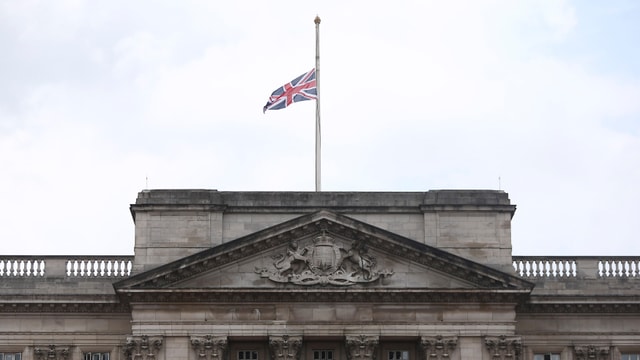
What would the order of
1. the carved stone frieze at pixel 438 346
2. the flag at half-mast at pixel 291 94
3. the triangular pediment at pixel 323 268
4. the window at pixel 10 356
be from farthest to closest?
the flag at half-mast at pixel 291 94
the window at pixel 10 356
the carved stone frieze at pixel 438 346
the triangular pediment at pixel 323 268

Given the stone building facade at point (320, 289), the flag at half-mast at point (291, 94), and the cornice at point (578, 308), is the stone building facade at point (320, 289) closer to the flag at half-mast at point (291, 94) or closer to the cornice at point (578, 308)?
the cornice at point (578, 308)

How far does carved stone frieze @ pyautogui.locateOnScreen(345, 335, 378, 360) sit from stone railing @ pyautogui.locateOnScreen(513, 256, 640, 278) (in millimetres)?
7836

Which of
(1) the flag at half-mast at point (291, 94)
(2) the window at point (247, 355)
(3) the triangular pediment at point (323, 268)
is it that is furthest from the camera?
(1) the flag at half-mast at point (291, 94)

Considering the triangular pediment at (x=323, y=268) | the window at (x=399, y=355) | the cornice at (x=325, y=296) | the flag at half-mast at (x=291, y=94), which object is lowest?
the window at (x=399, y=355)

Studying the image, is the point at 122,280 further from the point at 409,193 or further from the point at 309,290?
the point at 409,193

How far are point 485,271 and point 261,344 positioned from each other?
32.9 ft

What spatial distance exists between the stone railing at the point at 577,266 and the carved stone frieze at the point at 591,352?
333cm

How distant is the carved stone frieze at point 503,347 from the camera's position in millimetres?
75312

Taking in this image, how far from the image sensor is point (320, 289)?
7531 centimetres

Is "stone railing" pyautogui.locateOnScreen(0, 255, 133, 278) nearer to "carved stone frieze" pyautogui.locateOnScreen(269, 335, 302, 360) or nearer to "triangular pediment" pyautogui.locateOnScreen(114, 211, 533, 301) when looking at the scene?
"triangular pediment" pyautogui.locateOnScreen(114, 211, 533, 301)

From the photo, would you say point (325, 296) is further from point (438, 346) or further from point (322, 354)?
Answer: point (438, 346)

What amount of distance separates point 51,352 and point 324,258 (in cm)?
1258

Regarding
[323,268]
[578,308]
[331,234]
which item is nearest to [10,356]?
[323,268]

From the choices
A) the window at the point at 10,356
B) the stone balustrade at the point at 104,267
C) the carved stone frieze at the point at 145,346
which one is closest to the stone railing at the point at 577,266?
the stone balustrade at the point at 104,267
